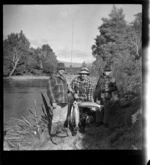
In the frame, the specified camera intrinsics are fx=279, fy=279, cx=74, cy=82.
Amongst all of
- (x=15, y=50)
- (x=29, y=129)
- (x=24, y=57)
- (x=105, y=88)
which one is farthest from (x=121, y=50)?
(x=29, y=129)

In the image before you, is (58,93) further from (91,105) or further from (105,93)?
(105,93)

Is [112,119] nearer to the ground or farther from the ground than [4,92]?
nearer to the ground

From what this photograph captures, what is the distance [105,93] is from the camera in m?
4.54

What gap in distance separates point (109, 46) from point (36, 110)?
5.17 feet

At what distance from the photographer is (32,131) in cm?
449

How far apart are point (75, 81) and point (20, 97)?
92 cm

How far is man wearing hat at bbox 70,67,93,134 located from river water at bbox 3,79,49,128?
0.47 m

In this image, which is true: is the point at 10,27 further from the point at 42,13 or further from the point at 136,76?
the point at 136,76

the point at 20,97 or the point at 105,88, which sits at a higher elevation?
the point at 105,88

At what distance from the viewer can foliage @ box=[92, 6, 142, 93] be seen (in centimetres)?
446

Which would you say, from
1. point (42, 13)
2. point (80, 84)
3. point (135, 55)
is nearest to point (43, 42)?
point (42, 13)

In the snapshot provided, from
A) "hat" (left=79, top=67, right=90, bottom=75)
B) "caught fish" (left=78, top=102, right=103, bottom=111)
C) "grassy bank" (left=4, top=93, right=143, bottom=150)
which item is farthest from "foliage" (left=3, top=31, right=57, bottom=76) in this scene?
"grassy bank" (left=4, top=93, right=143, bottom=150)

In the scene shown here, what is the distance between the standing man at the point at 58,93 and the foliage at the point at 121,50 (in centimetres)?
54

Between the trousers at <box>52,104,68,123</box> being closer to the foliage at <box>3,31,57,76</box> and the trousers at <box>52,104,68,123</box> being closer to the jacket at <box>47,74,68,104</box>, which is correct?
the jacket at <box>47,74,68,104</box>
